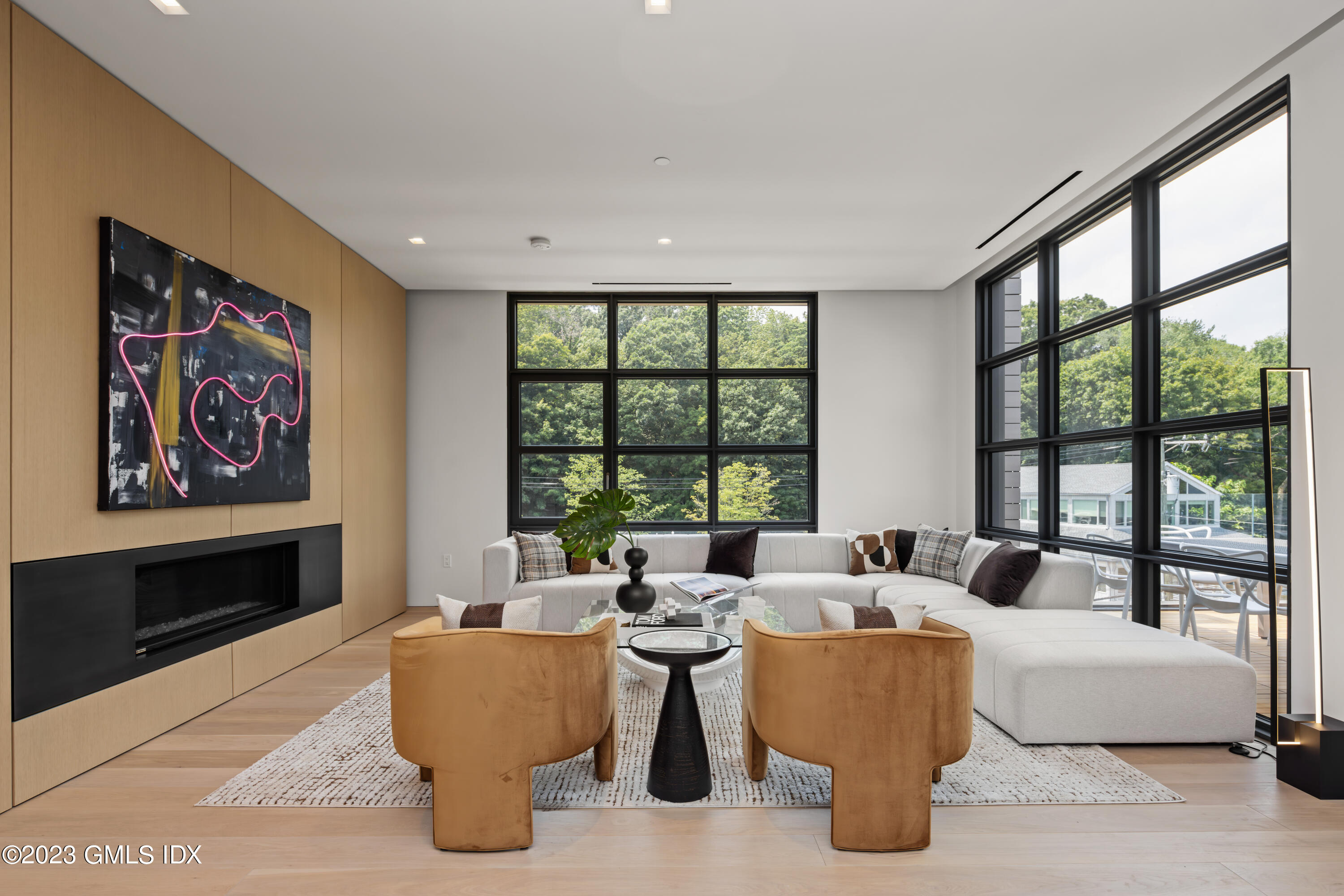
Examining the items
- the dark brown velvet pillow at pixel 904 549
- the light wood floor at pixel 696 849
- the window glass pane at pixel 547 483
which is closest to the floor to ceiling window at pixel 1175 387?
the dark brown velvet pillow at pixel 904 549

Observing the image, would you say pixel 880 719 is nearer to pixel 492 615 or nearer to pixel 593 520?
pixel 492 615

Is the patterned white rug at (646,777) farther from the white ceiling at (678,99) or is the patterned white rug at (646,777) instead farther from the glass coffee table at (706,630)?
the white ceiling at (678,99)

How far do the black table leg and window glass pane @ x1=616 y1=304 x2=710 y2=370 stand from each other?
13.6 ft

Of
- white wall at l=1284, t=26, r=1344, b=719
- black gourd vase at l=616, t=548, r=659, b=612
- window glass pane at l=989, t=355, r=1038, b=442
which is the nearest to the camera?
white wall at l=1284, t=26, r=1344, b=719

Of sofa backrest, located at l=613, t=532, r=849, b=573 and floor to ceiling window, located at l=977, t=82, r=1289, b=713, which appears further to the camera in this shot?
sofa backrest, located at l=613, t=532, r=849, b=573

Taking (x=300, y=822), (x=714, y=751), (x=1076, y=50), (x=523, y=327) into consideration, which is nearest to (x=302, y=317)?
(x=523, y=327)

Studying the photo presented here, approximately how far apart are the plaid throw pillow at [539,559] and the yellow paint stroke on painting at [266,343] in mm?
1754

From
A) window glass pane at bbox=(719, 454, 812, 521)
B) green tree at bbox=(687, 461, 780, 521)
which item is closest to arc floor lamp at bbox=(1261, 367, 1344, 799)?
window glass pane at bbox=(719, 454, 812, 521)

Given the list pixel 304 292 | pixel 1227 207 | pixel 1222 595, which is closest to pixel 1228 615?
pixel 1222 595

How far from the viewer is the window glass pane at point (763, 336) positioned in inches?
255

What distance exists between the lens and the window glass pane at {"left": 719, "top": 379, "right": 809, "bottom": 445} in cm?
646

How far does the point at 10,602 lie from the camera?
2.47 metres

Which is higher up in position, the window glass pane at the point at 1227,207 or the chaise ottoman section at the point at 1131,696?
the window glass pane at the point at 1227,207

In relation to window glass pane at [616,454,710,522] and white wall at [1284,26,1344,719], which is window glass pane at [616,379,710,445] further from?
white wall at [1284,26,1344,719]
